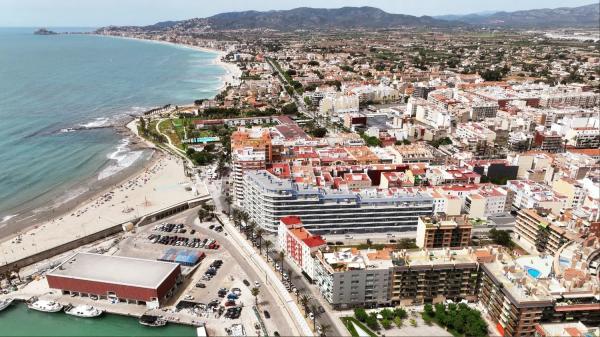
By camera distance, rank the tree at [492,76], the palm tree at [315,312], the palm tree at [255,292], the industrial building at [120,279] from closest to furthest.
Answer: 1. the palm tree at [315,312]
2. the palm tree at [255,292]
3. the industrial building at [120,279]
4. the tree at [492,76]

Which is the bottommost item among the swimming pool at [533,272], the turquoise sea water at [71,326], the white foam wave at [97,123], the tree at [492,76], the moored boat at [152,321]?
the turquoise sea water at [71,326]

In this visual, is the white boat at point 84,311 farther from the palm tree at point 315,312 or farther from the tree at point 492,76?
the tree at point 492,76

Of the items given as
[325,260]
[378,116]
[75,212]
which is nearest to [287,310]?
[325,260]

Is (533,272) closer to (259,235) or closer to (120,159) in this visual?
(259,235)

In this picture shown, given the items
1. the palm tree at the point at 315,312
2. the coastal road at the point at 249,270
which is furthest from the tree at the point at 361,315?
the coastal road at the point at 249,270

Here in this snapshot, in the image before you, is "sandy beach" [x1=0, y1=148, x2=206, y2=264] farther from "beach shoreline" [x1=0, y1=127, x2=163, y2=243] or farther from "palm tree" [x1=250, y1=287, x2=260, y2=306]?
"palm tree" [x1=250, y1=287, x2=260, y2=306]

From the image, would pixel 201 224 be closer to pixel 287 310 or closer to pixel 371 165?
pixel 287 310

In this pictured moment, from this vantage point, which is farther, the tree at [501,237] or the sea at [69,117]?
the sea at [69,117]
